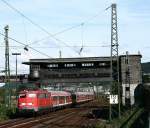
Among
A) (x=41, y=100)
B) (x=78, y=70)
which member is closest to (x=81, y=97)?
(x=78, y=70)

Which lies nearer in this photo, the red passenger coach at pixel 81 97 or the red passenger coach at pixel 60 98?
the red passenger coach at pixel 60 98

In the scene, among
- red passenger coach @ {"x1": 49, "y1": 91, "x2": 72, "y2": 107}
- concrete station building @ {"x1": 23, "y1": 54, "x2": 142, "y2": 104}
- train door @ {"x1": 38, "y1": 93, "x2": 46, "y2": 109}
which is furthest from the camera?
concrete station building @ {"x1": 23, "y1": 54, "x2": 142, "y2": 104}

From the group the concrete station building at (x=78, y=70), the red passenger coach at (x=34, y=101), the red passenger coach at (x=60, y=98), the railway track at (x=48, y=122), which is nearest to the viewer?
the railway track at (x=48, y=122)

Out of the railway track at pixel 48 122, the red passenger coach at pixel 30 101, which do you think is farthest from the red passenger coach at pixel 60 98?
the railway track at pixel 48 122

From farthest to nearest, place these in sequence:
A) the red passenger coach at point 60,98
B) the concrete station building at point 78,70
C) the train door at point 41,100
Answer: the concrete station building at point 78,70 → the red passenger coach at point 60,98 → the train door at point 41,100

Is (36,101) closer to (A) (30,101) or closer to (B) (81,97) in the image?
(A) (30,101)

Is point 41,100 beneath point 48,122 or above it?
above

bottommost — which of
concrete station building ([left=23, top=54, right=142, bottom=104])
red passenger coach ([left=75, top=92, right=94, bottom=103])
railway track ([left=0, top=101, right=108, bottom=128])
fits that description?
railway track ([left=0, top=101, right=108, bottom=128])

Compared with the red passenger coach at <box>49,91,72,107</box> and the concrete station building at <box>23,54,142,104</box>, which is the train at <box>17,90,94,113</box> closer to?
the red passenger coach at <box>49,91,72,107</box>

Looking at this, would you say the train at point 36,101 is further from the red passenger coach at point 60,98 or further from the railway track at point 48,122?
the railway track at point 48,122

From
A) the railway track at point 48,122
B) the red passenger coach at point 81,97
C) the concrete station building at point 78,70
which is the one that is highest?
the concrete station building at point 78,70

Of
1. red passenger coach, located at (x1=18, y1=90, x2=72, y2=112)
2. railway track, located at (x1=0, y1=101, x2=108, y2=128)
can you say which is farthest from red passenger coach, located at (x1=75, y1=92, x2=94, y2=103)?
railway track, located at (x1=0, y1=101, x2=108, y2=128)

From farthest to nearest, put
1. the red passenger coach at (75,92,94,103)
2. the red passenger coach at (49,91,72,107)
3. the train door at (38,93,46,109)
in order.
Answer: the red passenger coach at (75,92,94,103)
the red passenger coach at (49,91,72,107)
the train door at (38,93,46,109)

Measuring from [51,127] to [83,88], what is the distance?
108062mm
